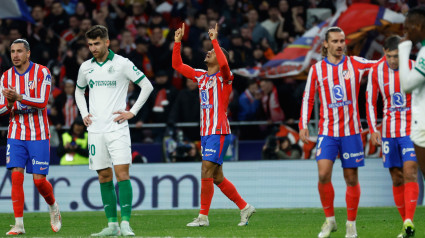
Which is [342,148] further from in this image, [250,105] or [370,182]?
[250,105]

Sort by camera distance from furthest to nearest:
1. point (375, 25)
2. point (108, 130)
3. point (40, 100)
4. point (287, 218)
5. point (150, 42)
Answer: point (150, 42)
point (375, 25)
point (287, 218)
point (40, 100)
point (108, 130)

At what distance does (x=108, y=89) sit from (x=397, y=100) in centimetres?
319

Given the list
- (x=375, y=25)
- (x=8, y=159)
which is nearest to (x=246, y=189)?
(x=375, y=25)

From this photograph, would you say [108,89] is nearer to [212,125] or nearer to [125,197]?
[125,197]

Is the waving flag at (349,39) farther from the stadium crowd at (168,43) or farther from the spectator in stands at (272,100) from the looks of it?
the stadium crowd at (168,43)

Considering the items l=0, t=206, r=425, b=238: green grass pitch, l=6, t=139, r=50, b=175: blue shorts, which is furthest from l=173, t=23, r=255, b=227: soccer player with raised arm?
l=6, t=139, r=50, b=175: blue shorts

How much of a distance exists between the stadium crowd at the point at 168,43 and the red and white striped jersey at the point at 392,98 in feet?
22.8

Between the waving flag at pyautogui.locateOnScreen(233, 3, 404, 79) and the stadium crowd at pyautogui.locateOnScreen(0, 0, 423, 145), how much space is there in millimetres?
428

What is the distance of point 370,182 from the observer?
14.4 meters

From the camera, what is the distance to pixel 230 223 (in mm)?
11016

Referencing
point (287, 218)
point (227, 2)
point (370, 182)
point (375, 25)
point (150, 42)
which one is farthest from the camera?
point (227, 2)

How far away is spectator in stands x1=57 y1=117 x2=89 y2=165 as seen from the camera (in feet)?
49.9

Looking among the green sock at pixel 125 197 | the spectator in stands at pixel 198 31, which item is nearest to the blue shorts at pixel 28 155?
the green sock at pixel 125 197

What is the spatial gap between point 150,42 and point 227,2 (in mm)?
2462
